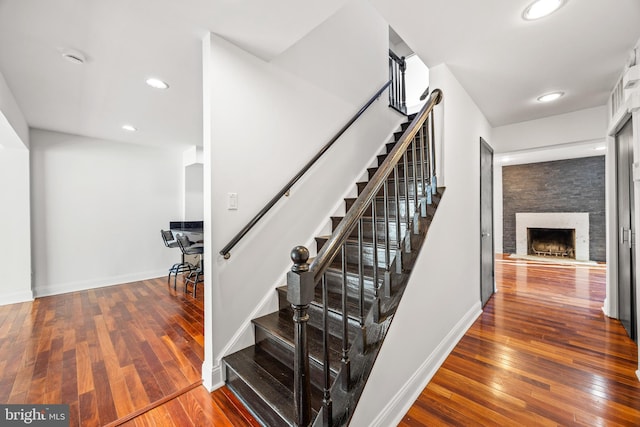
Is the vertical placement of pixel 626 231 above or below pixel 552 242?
above

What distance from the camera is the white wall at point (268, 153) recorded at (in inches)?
70.4

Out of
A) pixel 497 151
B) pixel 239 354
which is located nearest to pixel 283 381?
pixel 239 354

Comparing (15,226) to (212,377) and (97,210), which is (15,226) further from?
(212,377)

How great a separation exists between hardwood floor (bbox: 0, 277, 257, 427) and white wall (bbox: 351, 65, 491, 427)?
0.83 meters

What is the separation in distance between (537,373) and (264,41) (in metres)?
3.14

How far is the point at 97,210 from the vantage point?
427cm

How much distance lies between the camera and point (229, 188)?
185 cm

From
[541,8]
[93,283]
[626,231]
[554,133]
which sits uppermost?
[541,8]

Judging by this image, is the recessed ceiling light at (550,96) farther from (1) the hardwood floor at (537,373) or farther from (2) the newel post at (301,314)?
(2) the newel post at (301,314)

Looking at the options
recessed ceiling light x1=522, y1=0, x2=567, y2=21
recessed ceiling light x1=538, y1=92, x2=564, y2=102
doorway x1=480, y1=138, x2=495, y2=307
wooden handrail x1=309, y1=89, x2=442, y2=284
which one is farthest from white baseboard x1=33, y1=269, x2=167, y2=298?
recessed ceiling light x1=538, y1=92, x2=564, y2=102

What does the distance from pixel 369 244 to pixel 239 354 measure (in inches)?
49.6

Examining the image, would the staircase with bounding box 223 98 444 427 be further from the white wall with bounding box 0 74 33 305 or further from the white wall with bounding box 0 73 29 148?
the white wall with bounding box 0 74 33 305

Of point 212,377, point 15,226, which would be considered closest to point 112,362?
point 212,377

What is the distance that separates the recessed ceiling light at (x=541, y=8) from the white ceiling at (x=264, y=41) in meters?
0.05
